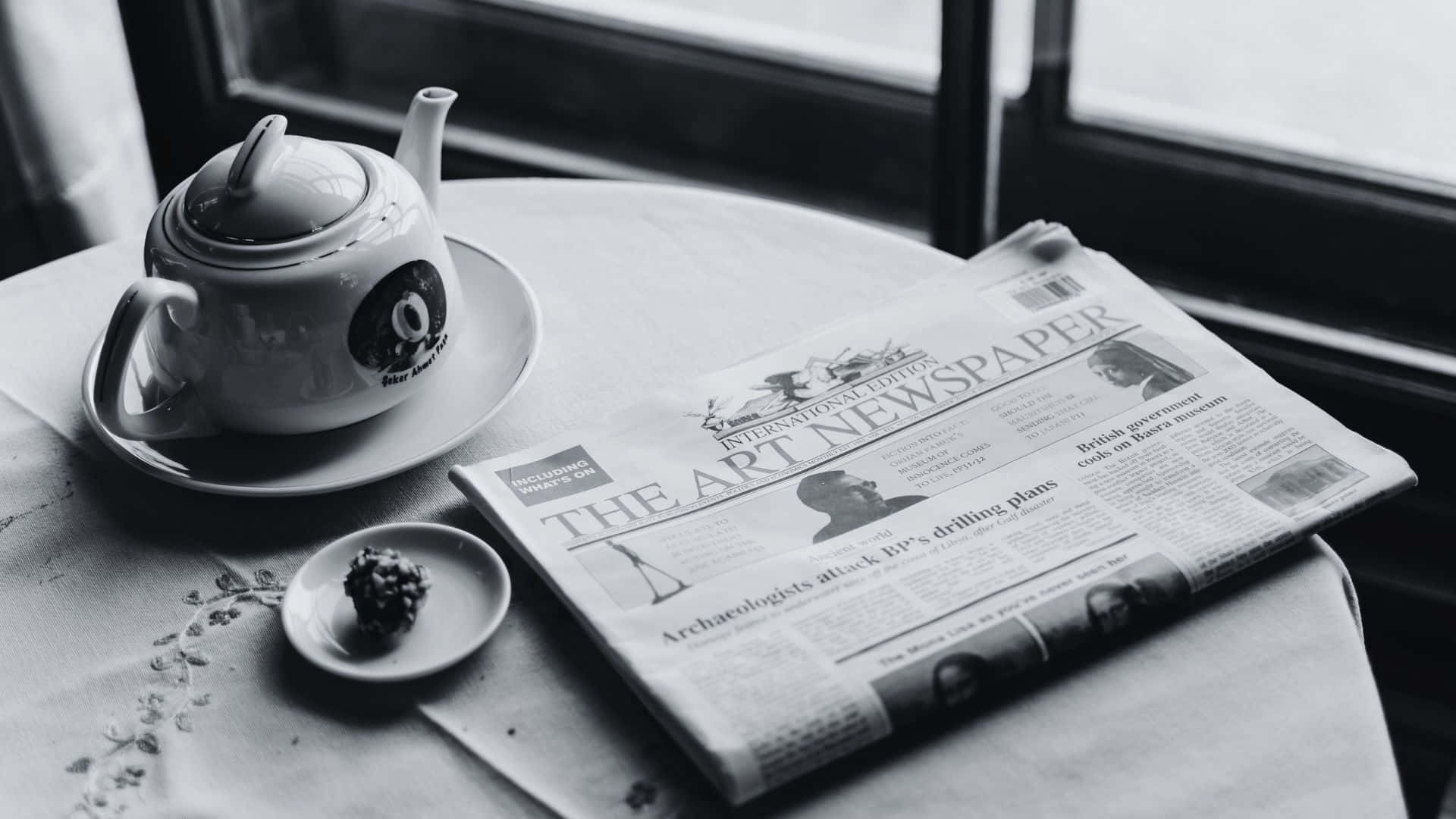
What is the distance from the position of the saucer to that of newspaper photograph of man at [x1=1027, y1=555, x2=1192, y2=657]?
10.8 inches

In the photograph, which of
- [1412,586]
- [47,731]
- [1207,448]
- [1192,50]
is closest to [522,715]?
[47,731]

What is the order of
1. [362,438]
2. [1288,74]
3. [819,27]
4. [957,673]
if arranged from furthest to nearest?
1. [819,27]
2. [1288,74]
3. [362,438]
4. [957,673]

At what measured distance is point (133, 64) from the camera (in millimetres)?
1575

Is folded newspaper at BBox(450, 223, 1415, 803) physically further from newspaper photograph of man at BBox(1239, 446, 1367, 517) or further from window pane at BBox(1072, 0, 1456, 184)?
window pane at BBox(1072, 0, 1456, 184)

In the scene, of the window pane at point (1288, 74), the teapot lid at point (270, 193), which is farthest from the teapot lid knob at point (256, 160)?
the window pane at point (1288, 74)

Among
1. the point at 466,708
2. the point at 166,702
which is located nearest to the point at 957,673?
the point at 466,708

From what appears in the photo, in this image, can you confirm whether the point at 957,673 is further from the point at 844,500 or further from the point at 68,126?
the point at 68,126

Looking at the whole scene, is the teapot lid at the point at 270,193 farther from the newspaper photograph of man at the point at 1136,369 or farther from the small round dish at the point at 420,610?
the newspaper photograph of man at the point at 1136,369

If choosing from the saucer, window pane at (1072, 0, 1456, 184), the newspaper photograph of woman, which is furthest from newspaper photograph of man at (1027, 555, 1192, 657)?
window pane at (1072, 0, 1456, 184)

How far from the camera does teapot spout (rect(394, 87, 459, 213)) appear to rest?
0.65m

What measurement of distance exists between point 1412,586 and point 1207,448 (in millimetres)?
645

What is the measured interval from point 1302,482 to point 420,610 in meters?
0.37

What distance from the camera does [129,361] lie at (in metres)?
0.55

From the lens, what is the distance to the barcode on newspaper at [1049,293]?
0.67m
